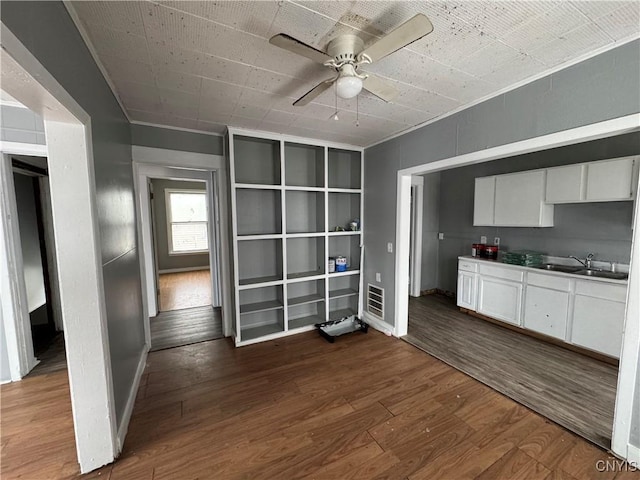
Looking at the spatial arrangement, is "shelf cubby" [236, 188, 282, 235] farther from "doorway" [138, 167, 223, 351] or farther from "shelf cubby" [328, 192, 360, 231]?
"doorway" [138, 167, 223, 351]

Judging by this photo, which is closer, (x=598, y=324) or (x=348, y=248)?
(x=598, y=324)

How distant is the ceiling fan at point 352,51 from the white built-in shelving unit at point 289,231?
1.69m

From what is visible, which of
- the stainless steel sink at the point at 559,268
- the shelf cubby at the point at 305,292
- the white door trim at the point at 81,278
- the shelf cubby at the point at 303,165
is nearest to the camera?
the white door trim at the point at 81,278

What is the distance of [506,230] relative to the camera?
12.9 ft

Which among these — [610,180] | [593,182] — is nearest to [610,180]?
[610,180]

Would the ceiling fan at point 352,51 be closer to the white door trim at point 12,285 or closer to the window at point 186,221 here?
the white door trim at point 12,285

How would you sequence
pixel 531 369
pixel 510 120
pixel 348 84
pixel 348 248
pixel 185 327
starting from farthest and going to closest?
pixel 348 248
pixel 185 327
pixel 531 369
pixel 510 120
pixel 348 84

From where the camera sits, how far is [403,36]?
1179 millimetres

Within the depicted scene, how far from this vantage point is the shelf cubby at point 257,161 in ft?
10.2

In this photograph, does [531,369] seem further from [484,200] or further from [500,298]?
[484,200]

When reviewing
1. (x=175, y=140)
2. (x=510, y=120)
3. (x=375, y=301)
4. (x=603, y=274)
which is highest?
(x=175, y=140)

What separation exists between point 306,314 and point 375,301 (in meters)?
1.00

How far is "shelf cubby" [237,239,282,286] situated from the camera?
3244mm

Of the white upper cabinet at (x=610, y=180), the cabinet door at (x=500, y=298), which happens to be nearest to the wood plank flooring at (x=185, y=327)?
the cabinet door at (x=500, y=298)
